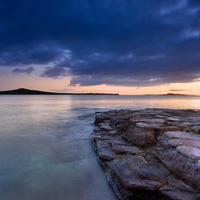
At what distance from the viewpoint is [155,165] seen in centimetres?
379

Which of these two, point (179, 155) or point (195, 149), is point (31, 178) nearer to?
point (179, 155)

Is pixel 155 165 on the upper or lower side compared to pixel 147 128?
lower

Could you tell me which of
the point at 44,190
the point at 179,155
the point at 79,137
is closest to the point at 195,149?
the point at 179,155

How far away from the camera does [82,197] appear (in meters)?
3.28

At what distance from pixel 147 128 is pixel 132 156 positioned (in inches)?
65.4

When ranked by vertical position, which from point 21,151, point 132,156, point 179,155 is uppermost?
point 179,155

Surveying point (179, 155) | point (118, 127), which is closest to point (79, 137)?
point (118, 127)

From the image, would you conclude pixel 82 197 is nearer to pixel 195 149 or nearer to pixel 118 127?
pixel 195 149

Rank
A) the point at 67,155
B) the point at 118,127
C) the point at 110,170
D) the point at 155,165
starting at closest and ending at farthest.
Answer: the point at 155,165, the point at 110,170, the point at 67,155, the point at 118,127

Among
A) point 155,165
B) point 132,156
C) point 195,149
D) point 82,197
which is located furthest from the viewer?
point 132,156

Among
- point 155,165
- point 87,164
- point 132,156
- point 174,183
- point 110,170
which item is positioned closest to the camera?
point 174,183

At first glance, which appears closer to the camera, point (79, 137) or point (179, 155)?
point (179, 155)

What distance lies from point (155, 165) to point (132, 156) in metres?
0.80

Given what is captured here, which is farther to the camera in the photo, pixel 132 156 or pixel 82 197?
pixel 132 156
